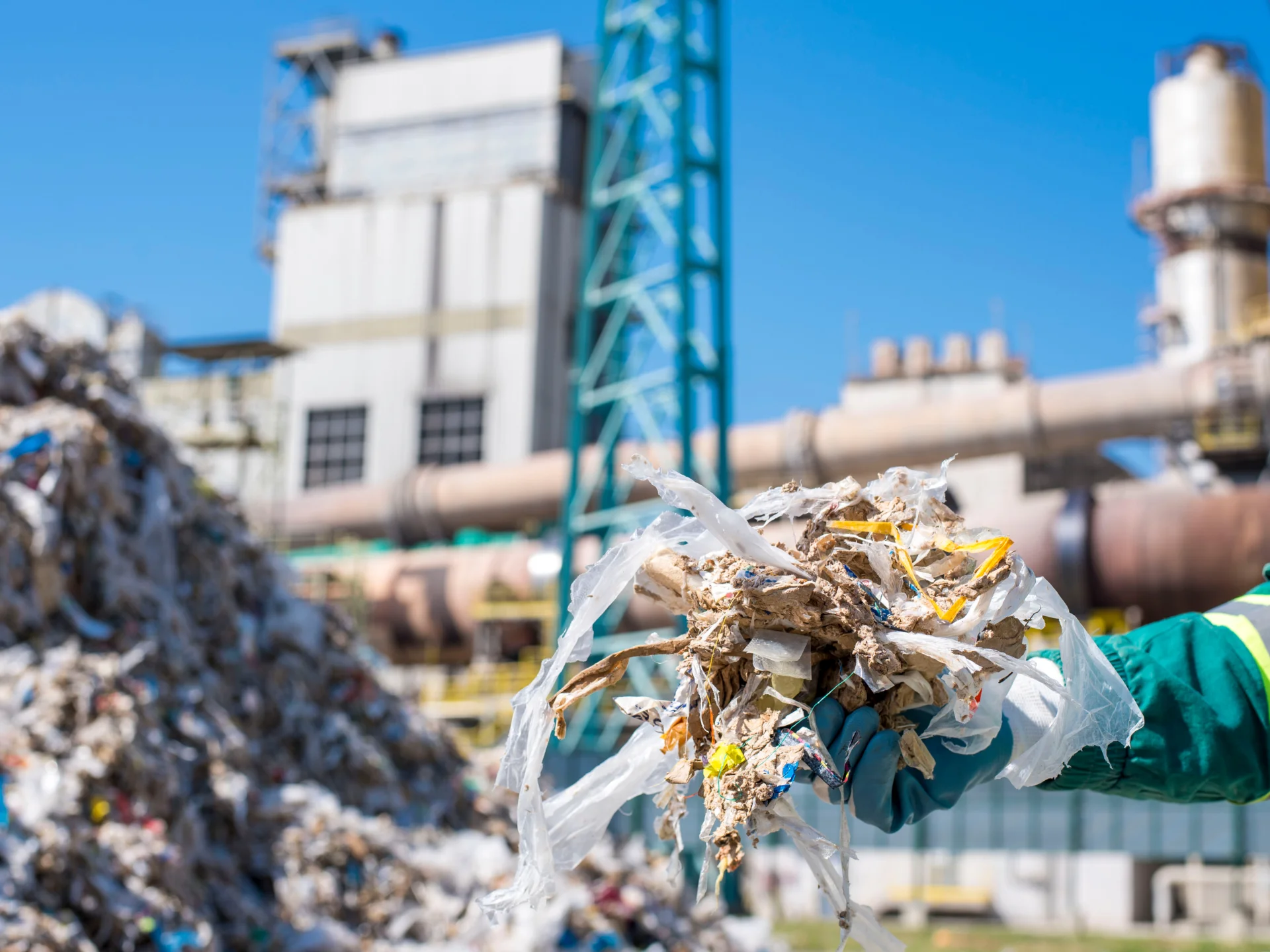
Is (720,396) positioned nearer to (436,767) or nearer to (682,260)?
(682,260)

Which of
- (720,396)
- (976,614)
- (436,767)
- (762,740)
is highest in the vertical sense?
(720,396)

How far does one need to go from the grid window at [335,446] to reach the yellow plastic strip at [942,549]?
89.0ft

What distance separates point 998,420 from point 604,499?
611 cm

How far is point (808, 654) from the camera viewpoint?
1797 millimetres

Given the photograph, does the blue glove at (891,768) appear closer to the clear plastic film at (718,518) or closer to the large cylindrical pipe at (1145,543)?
the clear plastic film at (718,518)

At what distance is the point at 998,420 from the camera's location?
17.6m

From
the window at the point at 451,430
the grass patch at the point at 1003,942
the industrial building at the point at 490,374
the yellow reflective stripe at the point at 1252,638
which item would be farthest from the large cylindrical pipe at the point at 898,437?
the yellow reflective stripe at the point at 1252,638

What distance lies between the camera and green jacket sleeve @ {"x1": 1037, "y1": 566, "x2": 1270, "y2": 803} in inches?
77.9

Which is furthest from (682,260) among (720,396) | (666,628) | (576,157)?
(576,157)

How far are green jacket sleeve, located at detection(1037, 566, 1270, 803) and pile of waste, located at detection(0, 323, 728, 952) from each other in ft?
13.7

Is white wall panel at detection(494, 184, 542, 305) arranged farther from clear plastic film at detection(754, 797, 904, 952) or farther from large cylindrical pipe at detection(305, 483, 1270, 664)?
clear plastic film at detection(754, 797, 904, 952)

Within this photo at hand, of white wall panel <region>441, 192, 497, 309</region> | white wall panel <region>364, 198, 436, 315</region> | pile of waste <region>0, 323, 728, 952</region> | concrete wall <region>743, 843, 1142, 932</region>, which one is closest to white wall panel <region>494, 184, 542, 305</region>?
white wall panel <region>441, 192, 497, 309</region>

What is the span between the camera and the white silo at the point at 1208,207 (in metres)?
28.3

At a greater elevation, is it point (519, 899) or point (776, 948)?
point (519, 899)
